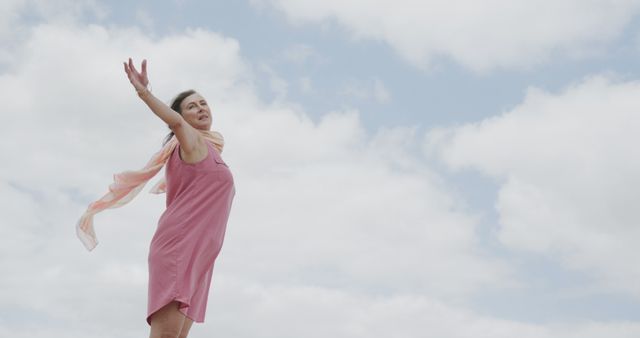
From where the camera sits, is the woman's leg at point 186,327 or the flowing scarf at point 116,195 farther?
the flowing scarf at point 116,195

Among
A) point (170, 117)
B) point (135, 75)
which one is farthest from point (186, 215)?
point (135, 75)

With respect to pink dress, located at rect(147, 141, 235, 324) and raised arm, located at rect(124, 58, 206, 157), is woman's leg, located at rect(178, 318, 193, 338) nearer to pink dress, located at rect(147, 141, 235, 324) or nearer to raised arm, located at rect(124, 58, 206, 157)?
pink dress, located at rect(147, 141, 235, 324)

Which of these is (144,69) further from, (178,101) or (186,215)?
(186,215)

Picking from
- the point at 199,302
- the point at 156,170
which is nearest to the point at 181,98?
the point at 156,170

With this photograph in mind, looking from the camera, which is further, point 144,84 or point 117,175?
point 117,175

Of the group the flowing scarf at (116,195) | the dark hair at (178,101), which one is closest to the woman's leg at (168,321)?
the flowing scarf at (116,195)

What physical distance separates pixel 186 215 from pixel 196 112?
0.77 metres

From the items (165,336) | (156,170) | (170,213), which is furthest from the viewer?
(156,170)

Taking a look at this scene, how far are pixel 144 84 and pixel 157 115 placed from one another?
246 mm

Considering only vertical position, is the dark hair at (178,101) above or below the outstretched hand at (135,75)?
above

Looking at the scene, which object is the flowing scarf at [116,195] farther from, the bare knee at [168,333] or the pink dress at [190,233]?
the bare knee at [168,333]

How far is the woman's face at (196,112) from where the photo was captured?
5312 millimetres

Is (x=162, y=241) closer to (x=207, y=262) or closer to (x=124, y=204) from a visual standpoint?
(x=207, y=262)

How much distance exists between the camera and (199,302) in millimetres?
4996
